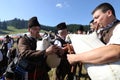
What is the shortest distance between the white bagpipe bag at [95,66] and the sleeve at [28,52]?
1643mm

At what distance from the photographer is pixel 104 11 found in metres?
2.95

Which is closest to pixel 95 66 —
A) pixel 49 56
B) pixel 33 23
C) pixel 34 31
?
pixel 49 56

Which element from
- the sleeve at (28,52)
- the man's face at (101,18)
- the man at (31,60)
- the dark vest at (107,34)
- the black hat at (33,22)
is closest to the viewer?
the dark vest at (107,34)

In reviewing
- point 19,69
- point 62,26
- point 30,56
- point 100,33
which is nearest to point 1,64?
point 62,26

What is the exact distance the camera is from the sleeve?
14.9 feet

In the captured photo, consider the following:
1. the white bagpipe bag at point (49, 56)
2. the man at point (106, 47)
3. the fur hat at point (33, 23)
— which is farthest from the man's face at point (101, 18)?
the fur hat at point (33, 23)

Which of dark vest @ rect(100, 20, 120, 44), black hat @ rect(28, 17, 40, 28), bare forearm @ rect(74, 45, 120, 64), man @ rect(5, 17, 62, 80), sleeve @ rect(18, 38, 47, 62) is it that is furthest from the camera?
black hat @ rect(28, 17, 40, 28)

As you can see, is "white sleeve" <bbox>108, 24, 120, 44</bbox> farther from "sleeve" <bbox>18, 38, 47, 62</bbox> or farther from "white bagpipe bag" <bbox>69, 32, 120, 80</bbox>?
"sleeve" <bbox>18, 38, 47, 62</bbox>

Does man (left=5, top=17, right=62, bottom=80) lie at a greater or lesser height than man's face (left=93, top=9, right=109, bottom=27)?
lesser

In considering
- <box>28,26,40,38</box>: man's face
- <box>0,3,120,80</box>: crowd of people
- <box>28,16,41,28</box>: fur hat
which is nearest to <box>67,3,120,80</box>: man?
<box>0,3,120,80</box>: crowd of people

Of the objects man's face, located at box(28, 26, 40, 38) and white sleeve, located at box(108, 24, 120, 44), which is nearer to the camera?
white sleeve, located at box(108, 24, 120, 44)

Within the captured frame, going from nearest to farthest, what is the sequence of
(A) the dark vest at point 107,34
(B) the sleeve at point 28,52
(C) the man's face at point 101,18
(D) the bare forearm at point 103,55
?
1. (D) the bare forearm at point 103,55
2. (A) the dark vest at point 107,34
3. (C) the man's face at point 101,18
4. (B) the sleeve at point 28,52

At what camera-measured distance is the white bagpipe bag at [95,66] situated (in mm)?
2455

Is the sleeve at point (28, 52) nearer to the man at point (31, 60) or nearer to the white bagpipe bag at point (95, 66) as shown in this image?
the man at point (31, 60)
